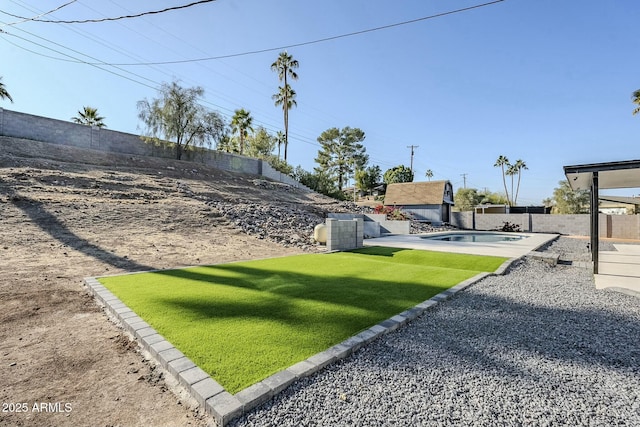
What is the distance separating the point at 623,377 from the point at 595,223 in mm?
7067

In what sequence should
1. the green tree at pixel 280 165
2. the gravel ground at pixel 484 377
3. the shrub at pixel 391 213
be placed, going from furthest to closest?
1. the green tree at pixel 280 165
2. the shrub at pixel 391 213
3. the gravel ground at pixel 484 377

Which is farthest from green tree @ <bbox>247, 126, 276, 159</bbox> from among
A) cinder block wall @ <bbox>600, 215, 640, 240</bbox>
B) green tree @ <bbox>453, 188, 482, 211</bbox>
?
cinder block wall @ <bbox>600, 215, 640, 240</bbox>

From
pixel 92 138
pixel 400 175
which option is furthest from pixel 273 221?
pixel 400 175

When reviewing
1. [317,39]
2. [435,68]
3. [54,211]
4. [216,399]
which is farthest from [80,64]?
[216,399]

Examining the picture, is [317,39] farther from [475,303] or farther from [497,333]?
[497,333]

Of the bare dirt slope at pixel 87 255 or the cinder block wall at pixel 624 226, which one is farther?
the cinder block wall at pixel 624 226

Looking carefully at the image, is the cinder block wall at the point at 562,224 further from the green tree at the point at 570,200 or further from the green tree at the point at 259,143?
the green tree at the point at 259,143

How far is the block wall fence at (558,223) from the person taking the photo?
18.3 meters

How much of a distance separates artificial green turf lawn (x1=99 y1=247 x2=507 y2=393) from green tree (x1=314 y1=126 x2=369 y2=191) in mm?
36375

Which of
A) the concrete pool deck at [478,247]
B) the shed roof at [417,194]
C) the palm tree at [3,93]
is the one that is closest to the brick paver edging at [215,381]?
the concrete pool deck at [478,247]

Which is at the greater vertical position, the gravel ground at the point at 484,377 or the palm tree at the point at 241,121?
the palm tree at the point at 241,121

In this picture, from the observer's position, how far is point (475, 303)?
4.84 m

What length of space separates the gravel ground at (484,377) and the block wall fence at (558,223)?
1973cm

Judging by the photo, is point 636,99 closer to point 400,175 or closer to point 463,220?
point 463,220
